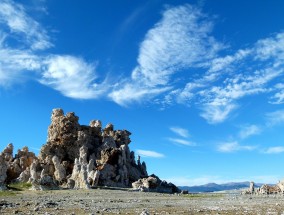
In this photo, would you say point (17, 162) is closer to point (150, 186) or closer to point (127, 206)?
point (150, 186)

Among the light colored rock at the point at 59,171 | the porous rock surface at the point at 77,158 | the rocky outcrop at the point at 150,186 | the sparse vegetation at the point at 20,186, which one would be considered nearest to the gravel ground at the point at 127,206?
the sparse vegetation at the point at 20,186

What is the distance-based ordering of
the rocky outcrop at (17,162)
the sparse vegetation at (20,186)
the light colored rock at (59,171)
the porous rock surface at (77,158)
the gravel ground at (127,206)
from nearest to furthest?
the gravel ground at (127,206), the sparse vegetation at (20,186), the porous rock surface at (77,158), the light colored rock at (59,171), the rocky outcrop at (17,162)

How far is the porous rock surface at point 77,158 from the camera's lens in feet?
335

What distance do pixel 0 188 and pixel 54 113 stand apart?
69514 millimetres

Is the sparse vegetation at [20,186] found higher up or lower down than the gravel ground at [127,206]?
higher up

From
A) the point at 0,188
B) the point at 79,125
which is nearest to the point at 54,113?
the point at 79,125

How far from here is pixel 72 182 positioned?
9206 centimetres

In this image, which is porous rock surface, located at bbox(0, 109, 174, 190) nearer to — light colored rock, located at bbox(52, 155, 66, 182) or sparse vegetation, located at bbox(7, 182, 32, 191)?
light colored rock, located at bbox(52, 155, 66, 182)

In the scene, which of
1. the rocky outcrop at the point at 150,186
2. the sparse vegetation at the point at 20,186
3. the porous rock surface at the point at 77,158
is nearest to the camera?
the sparse vegetation at the point at 20,186

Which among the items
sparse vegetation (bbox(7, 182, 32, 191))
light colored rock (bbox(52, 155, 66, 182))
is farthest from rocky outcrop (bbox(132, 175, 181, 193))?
sparse vegetation (bbox(7, 182, 32, 191))

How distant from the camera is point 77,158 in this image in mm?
114250

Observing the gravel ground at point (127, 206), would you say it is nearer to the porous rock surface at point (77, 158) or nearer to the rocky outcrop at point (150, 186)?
the rocky outcrop at point (150, 186)

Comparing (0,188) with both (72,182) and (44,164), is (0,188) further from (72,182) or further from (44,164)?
(44,164)

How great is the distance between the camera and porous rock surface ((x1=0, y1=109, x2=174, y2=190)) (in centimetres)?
10225
